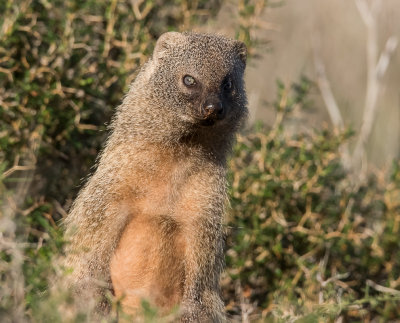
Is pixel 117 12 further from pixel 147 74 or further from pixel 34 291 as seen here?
pixel 34 291

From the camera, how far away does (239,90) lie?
11.6 feet

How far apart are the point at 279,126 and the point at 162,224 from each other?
147 cm

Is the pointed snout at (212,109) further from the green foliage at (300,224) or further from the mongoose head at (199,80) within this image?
the green foliage at (300,224)

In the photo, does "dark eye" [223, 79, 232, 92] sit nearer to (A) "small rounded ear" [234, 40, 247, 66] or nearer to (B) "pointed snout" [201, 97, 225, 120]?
(B) "pointed snout" [201, 97, 225, 120]

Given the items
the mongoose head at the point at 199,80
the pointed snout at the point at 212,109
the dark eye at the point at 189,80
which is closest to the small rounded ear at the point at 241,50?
the mongoose head at the point at 199,80

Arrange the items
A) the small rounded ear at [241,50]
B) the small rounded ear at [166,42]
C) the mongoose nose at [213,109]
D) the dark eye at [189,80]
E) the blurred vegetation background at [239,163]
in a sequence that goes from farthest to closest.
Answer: the blurred vegetation background at [239,163] → the small rounded ear at [241,50] → the small rounded ear at [166,42] → the dark eye at [189,80] → the mongoose nose at [213,109]

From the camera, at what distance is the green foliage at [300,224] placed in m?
4.18

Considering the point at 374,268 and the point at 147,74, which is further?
the point at 374,268

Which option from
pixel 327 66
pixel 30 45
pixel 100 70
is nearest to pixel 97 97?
pixel 100 70

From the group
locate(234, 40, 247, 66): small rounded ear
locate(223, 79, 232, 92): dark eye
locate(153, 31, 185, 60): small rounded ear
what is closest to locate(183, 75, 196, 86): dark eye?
locate(223, 79, 232, 92): dark eye

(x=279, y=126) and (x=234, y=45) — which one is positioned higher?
(x=234, y=45)

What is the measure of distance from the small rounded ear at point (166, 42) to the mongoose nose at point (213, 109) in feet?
1.82

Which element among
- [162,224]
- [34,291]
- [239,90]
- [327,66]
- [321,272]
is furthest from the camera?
[327,66]

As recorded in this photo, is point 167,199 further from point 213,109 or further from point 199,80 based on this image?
point 199,80
